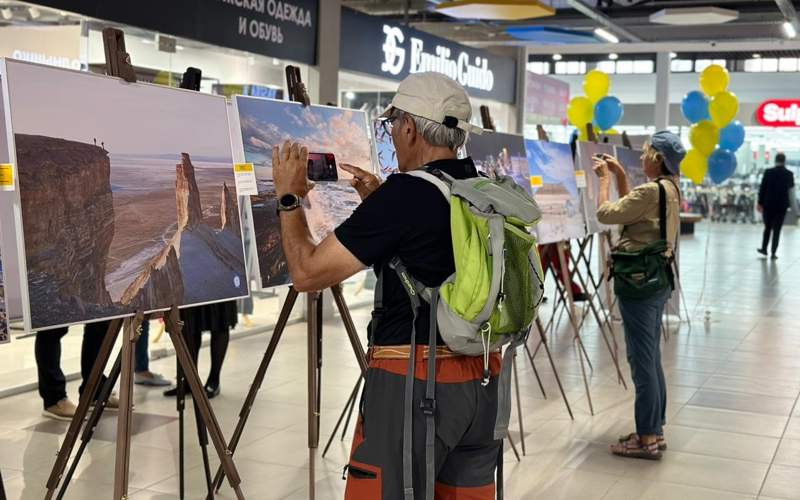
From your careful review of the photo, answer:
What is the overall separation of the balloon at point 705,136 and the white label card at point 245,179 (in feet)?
26.1

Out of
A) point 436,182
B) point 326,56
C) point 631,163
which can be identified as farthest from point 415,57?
point 436,182

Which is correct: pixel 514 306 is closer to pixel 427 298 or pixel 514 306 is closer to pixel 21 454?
pixel 427 298

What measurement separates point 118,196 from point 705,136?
877 centimetres

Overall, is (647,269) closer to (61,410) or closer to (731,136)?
(61,410)

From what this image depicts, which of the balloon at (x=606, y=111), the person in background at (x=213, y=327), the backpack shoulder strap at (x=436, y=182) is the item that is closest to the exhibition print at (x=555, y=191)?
the person in background at (x=213, y=327)

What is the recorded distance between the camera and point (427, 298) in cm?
237

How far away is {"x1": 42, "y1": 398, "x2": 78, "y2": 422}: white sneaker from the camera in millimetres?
5305

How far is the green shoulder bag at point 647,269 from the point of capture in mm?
4664

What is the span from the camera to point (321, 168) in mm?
3848

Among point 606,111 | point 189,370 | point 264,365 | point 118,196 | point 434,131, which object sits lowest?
point 264,365

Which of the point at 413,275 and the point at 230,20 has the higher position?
the point at 230,20

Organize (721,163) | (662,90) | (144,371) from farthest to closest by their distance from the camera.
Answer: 1. (662,90)
2. (721,163)
3. (144,371)

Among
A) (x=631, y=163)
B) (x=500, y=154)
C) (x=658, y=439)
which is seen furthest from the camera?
(x=631, y=163)

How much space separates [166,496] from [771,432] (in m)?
3.27
